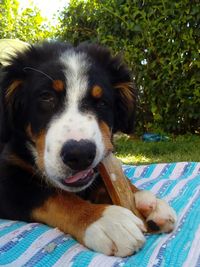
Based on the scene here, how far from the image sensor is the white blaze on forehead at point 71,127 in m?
2.18

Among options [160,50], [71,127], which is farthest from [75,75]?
[160,50]

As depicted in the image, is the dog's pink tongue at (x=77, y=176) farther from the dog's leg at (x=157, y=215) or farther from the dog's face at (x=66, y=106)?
the dog's leg at (x=157, y=215)

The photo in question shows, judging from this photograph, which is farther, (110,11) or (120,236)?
(110,11)

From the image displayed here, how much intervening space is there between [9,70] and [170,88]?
4.20 meters

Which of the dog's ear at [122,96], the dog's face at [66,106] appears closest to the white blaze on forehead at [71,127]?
the dog's face at [66,106]

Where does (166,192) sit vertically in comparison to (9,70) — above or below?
below

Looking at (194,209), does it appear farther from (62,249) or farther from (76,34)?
(76,34)

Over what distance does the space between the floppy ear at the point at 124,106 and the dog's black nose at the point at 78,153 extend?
79cm

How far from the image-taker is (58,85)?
245cm

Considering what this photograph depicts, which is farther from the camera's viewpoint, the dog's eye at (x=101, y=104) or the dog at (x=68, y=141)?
the dog's eye at (x=101, y=104)

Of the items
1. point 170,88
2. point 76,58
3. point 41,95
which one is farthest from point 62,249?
point 170,88

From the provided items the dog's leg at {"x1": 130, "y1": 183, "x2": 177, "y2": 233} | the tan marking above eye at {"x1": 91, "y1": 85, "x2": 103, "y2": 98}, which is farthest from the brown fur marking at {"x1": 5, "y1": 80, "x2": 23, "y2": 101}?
the dog's leg at {"x1": 130, "y1": 183, "x2": 177, "y2": 233}

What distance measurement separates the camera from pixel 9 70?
271cm

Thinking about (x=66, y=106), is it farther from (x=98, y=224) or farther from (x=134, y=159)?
(x=134, y=159)
